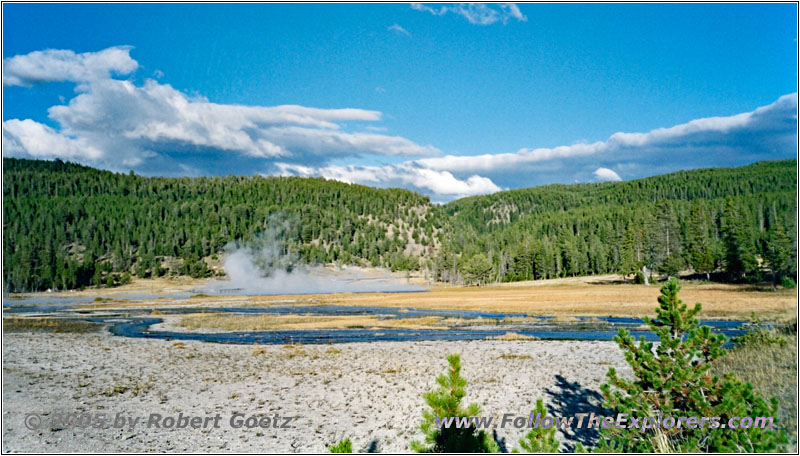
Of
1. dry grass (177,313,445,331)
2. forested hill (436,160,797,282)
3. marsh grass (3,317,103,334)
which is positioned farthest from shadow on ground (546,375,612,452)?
forested hill (436,160,797,282)

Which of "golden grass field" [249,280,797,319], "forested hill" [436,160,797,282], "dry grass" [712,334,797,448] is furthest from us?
"forested hill" [436,160,797,282]

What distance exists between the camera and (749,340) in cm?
2027

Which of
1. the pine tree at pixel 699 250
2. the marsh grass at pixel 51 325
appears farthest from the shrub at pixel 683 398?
the pine tree at pixel 699 250

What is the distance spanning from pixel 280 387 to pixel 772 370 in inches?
721

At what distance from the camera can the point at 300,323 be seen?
50.5 metres

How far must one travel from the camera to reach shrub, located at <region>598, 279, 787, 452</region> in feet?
28.5

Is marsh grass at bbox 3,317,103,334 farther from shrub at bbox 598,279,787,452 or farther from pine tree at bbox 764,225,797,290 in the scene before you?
pine tree at bbox 764,225,797,290

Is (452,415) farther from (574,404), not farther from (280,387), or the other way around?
(280,387)

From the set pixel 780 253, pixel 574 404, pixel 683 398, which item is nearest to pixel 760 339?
pixel 574 404

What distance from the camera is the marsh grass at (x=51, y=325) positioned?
46.3m

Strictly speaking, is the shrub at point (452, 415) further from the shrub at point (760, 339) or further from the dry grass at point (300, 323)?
the dry grass at point (300, 323)

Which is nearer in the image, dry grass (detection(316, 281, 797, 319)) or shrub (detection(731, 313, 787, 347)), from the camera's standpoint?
shrub (detection(731, 313, 787, 347))

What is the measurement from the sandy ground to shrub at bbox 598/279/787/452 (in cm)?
474

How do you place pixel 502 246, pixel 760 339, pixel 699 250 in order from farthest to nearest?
pixel 502 246
pixel 699 250
pixel 760 339
